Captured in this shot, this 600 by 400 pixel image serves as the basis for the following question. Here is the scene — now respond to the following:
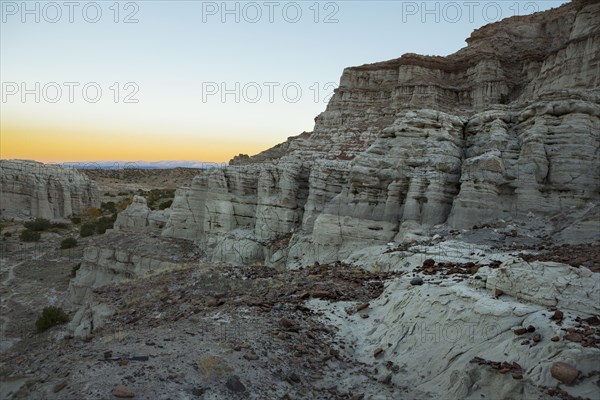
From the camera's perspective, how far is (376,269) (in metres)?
12.9

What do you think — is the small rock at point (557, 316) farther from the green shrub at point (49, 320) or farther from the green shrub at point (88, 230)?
the green shrub at point (88, 230)

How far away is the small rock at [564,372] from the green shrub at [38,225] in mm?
47282

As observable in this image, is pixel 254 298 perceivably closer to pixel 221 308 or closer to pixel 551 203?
pixel 221 308

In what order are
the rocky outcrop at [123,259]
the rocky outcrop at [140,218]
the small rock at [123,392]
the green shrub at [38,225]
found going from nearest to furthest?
the small rock at [123,392]
the rocky outcrop at [123,259]
the rocky outcrop at [140,218]
the green shrub at [38,225]

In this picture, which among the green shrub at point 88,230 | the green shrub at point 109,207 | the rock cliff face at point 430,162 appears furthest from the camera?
the green shrub at point 109,207

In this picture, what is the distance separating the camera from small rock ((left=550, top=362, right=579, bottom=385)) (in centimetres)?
519

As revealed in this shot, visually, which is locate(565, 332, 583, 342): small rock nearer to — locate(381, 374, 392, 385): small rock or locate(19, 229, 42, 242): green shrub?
locate(381, 374, 392, 385): small rock

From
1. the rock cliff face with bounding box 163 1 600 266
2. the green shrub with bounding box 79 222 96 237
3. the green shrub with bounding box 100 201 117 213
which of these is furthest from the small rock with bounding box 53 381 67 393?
the green shrub with bounding box 100 201 117 213

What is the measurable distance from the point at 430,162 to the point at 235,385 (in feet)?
42.8

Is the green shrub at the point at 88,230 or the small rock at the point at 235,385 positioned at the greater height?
the small rock at the point at 235,385

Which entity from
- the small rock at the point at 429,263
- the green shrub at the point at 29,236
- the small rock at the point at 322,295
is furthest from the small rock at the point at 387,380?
the green shrub at the point at 29,236

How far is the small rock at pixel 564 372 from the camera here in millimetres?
5191

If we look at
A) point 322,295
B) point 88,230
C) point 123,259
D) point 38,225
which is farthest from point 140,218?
point 322,295

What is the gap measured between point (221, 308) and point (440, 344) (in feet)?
16.0
